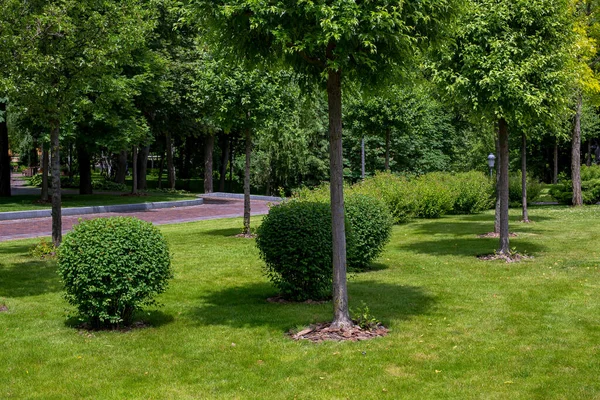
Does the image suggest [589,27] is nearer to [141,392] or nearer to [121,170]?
[141,392]

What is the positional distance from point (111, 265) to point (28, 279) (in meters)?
5.24

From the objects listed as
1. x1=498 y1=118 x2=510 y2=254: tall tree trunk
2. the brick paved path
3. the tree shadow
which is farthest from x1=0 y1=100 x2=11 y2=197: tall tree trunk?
x1=498 y1=118 x2=510 y2=254: tall tree trunk

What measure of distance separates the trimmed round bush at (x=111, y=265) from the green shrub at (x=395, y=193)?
43.3 feet

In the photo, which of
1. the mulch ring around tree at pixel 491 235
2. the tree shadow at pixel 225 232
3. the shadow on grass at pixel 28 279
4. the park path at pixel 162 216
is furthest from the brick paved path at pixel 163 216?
the mulch ring around tree at pixel 491 235

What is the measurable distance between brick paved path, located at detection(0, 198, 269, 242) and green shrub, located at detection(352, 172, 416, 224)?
13.4ft

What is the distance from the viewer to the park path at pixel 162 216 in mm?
20047

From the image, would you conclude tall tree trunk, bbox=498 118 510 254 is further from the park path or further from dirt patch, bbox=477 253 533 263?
the park path

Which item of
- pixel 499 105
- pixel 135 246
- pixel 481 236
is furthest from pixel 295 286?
pixel 481 236

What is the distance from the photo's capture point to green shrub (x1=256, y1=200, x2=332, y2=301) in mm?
9344

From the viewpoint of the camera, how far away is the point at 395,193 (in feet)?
72.1

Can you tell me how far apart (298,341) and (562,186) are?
26.9 meters

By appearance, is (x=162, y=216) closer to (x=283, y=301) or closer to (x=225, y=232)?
(x=225, y=232)

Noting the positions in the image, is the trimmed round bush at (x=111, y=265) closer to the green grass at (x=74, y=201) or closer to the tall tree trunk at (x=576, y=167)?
the green grass at (x=74, y=201)

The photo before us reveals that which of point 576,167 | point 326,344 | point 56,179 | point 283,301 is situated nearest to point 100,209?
point 56,179
